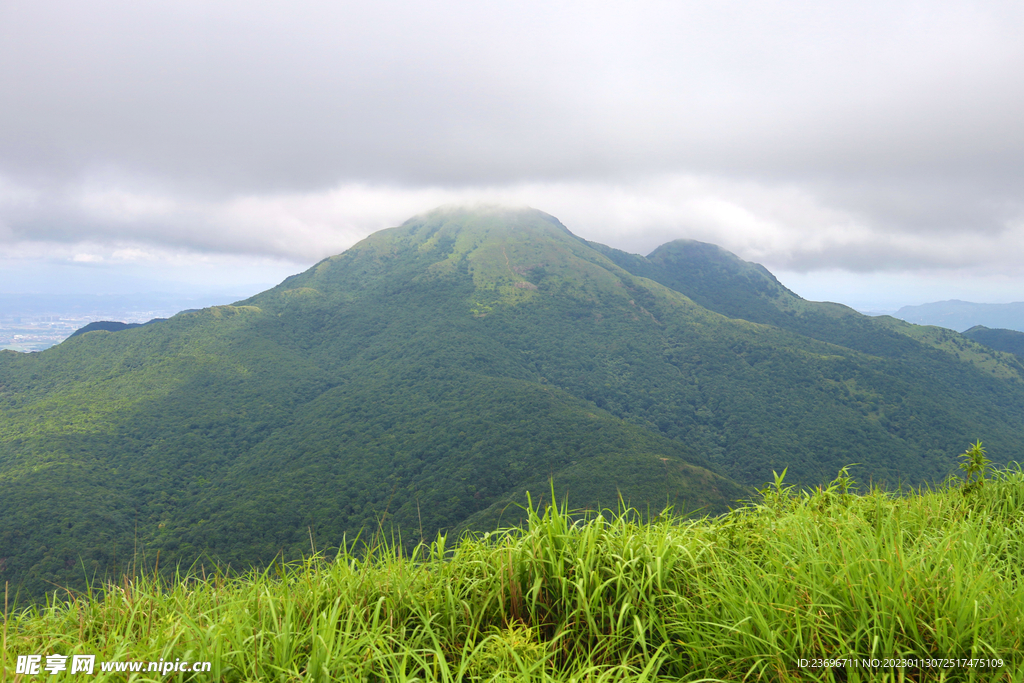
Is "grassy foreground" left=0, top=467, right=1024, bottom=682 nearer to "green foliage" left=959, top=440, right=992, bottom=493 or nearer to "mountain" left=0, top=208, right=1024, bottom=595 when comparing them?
"green foliage" left=959, top=440, right=992, bottom=493

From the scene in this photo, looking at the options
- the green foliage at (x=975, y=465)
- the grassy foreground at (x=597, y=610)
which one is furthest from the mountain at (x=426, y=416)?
the green foliage at (x=975, y=465)

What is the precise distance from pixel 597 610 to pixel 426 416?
113926mm

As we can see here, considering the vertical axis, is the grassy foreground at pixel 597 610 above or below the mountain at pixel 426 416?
above

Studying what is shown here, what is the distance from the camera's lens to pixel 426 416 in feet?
374

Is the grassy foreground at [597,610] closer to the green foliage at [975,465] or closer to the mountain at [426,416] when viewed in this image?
the green foliage at [975,465]

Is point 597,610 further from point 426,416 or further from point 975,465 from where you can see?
point 426,416

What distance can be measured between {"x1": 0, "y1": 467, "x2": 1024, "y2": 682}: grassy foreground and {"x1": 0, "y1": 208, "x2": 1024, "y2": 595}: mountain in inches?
1544

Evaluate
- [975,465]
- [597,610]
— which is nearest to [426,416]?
[975,465]

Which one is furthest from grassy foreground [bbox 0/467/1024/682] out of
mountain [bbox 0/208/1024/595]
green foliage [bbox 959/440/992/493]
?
mountain [bbox 0/208/1024/595]

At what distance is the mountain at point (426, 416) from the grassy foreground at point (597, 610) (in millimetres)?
39211

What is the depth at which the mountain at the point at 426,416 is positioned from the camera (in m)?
69.1

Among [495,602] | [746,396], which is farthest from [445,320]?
[495,602]

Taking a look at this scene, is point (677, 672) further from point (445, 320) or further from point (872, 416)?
point (445, 320)

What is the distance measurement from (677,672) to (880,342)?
240368 millimetres
